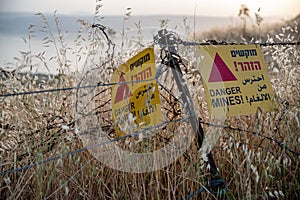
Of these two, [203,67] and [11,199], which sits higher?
[203,67]

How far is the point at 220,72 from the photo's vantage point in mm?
1869

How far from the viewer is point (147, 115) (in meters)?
1.76

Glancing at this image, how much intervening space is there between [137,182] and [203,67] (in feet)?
2.22

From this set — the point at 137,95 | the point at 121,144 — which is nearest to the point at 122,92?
the point at 137,95

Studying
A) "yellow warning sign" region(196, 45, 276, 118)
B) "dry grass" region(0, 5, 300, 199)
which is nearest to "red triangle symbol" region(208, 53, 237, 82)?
"yellow warning sign" region(196, 45, 276, 118)

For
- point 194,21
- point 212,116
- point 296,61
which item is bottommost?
point 212,116

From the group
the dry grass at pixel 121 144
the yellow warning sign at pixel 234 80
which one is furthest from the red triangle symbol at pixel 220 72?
the dry grass at pixel 121 144

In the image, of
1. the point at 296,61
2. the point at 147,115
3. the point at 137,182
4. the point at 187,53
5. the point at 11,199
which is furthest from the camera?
the point at 296,61

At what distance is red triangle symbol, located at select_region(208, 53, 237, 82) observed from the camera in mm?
1846

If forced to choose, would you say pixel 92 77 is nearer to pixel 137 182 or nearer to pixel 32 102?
pixel 32 102

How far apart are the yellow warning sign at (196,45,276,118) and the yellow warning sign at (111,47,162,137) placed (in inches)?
10.2

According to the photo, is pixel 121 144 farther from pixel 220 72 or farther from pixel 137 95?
pixel 220 72

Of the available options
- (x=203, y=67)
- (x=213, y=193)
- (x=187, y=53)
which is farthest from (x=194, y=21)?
(x=213, y=193)

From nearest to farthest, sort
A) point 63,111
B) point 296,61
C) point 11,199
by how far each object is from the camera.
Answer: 1. point 11,199
2. point 63,111
3. point 296,61
